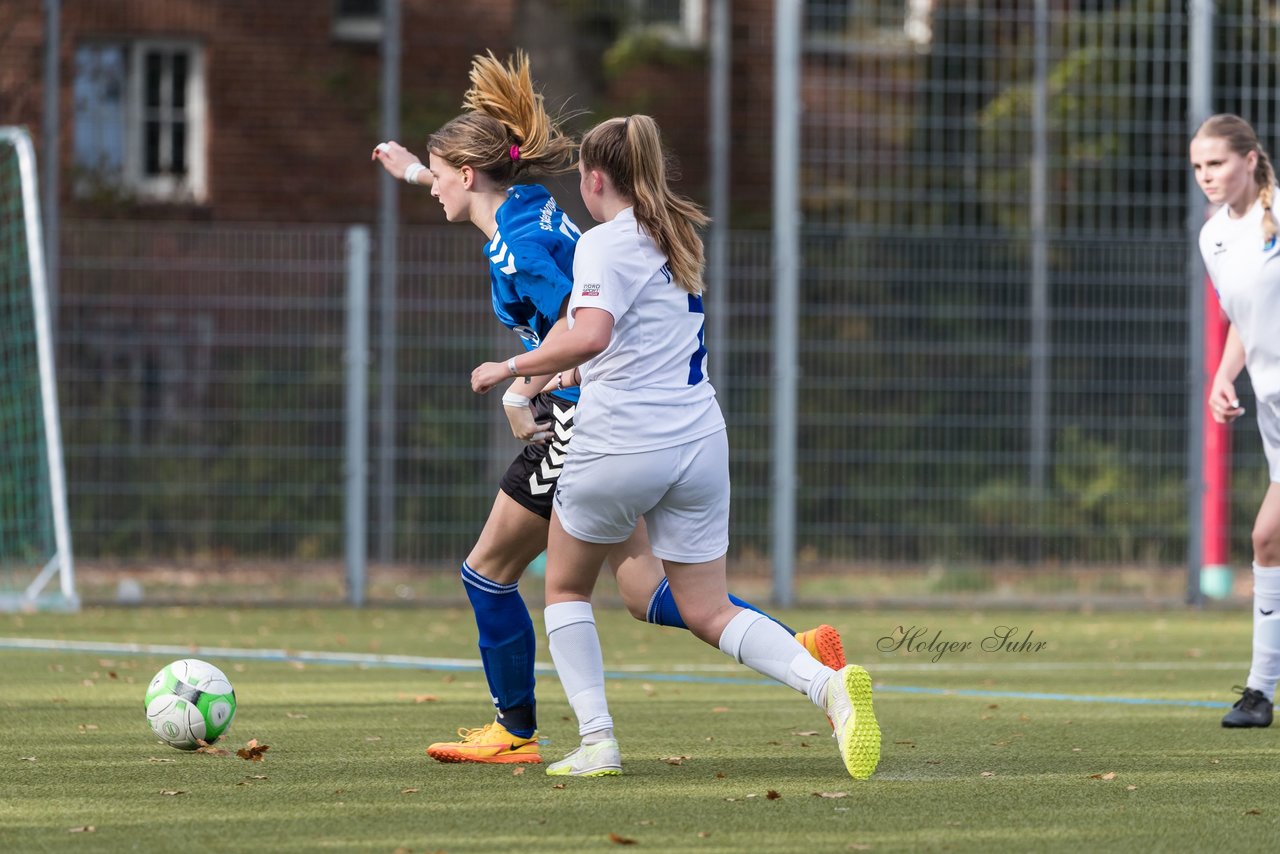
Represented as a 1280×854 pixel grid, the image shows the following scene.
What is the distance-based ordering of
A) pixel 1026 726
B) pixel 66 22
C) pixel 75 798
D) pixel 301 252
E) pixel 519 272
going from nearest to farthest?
1. pixel 75 798
2. pixel 519 272
3. pixel 1026 726
4. pixel 301 252
5. pixel 66 22

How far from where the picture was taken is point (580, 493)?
4973 mm

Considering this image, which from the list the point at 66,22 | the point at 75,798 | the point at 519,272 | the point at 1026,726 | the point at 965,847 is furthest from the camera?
the point at 66,22

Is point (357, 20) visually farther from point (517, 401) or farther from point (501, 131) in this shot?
point (517, 401)

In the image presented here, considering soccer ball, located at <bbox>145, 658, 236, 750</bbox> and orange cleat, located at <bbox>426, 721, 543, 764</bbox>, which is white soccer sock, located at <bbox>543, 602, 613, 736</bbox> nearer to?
orange cleat, located at <bbox>426, 721, 543, 764</bbox>

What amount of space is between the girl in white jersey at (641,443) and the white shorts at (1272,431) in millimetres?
2196

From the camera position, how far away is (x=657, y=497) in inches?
196

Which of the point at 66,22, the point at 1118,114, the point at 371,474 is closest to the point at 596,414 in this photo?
the point at 371,474

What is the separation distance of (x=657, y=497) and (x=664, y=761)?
0.97 meters

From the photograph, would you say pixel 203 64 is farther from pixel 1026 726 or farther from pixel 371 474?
pixel 1026 726

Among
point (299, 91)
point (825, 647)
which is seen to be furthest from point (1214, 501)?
point (299, 91)

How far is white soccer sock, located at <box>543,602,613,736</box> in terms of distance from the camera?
5.20 meters

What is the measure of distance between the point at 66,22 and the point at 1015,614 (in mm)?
10035

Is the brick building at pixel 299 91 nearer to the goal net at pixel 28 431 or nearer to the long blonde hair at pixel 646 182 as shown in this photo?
the goal net at pixel 28 431

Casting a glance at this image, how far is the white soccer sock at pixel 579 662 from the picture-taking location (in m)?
5.20
